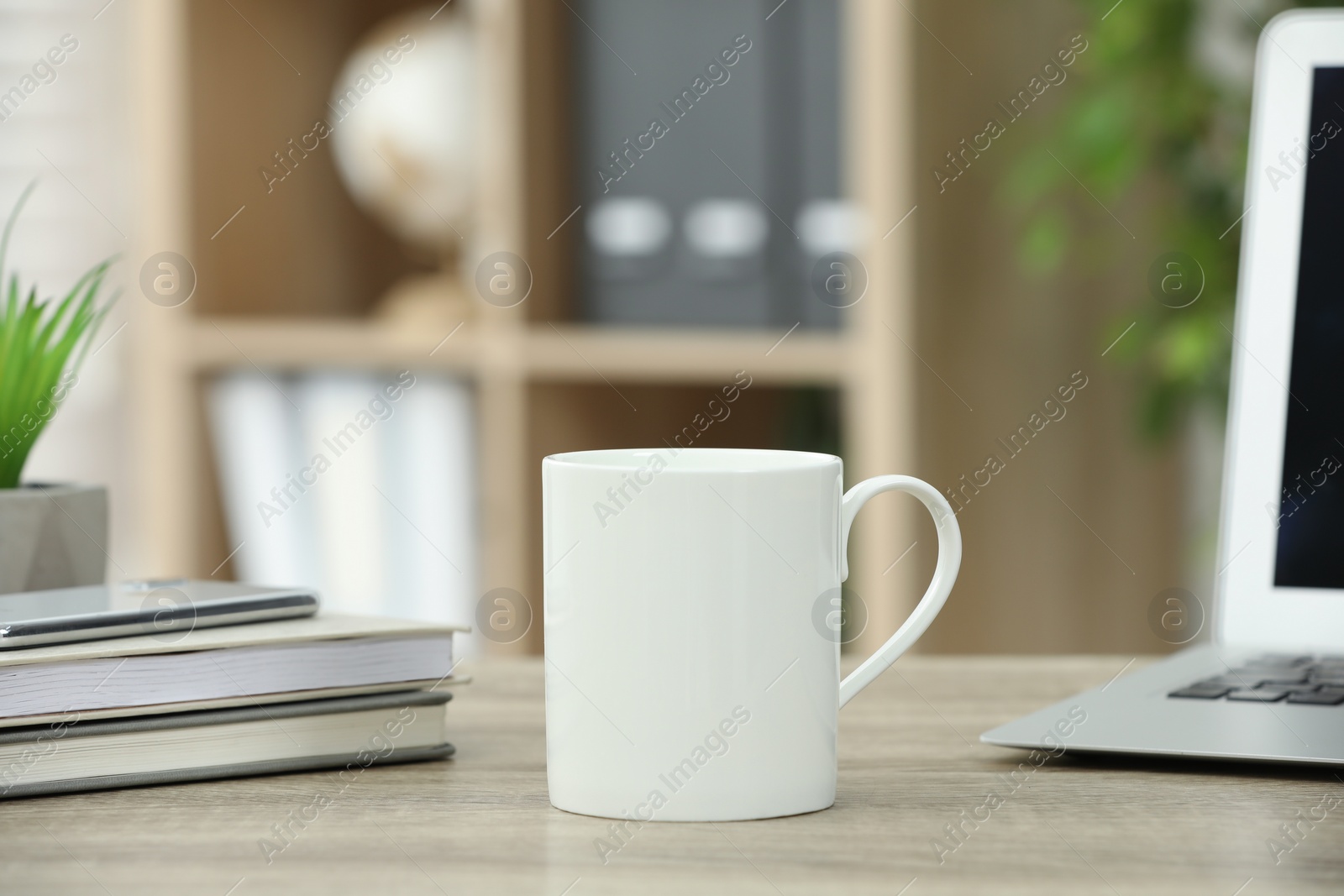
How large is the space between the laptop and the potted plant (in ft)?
1.62

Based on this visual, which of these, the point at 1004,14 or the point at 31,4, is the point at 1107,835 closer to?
the point at 1004,14

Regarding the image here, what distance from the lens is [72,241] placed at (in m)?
2.22

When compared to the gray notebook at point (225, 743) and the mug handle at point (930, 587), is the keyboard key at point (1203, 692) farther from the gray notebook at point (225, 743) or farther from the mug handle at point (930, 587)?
the gray notebook at point (225, 743)

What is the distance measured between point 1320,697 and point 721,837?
12.8 inches

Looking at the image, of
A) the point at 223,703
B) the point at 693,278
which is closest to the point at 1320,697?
the point at 223,703

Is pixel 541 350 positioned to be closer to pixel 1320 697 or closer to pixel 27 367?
pixel 27 367

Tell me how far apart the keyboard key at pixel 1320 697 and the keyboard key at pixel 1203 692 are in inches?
1.2

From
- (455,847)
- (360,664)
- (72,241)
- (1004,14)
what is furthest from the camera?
(72,241)

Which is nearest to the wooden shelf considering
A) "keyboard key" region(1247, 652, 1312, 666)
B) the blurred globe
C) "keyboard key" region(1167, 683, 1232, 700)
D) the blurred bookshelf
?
the blurred bookshelf

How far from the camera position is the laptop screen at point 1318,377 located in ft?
2.22

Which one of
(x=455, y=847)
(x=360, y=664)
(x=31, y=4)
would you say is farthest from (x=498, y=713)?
(x=31, y=4)

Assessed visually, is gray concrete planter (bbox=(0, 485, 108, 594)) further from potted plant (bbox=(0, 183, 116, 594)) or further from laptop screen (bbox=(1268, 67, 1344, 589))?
laptop screen (bbox=(1268, 67, 1344, 589))

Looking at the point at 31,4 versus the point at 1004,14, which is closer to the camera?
the point at 1004,14

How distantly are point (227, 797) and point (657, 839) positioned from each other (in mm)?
189
